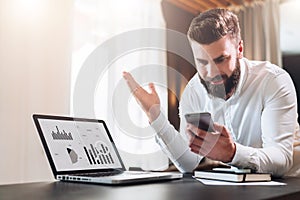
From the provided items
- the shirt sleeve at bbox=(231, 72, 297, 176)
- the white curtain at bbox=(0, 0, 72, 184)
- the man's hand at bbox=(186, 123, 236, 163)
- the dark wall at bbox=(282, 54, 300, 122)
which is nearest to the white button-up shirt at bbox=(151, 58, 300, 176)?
the shirt sleeve at bbox=(231, 72, 297, 176)

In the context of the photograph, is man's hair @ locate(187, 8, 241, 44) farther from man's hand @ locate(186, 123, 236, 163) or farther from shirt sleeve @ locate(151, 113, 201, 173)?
man's hand @ locate(186, 123, 236, 163)

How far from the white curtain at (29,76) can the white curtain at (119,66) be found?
0.10 m

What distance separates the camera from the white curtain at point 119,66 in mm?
1398

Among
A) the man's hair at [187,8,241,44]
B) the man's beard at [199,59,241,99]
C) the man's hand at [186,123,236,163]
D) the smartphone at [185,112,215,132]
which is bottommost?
the man's hand at [186,123,236,163]

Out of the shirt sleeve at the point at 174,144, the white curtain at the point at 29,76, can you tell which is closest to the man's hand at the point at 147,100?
the shirt sleeve at the point at 174,144

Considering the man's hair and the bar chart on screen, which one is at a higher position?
the man's hair

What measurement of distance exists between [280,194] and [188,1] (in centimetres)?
211

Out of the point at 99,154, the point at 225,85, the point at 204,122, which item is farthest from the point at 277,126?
the point at 99,154

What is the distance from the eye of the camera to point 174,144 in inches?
54.4

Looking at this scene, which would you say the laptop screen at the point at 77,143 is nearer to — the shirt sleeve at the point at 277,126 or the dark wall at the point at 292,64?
the shirt sleeve at the point at 277,126

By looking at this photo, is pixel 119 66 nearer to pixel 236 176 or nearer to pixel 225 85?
pixel 225 85

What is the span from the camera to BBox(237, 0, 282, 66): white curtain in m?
3.00

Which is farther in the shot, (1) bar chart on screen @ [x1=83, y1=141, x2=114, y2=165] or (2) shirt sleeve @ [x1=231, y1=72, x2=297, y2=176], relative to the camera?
(2) shirt sleeve @ [x1=231, y1=72, x2=297, y2=176]

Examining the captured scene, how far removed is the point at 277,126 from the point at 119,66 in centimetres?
97
